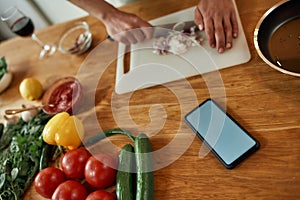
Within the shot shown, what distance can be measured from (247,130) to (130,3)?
74cm

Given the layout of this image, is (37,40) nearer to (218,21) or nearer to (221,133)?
(218,21)

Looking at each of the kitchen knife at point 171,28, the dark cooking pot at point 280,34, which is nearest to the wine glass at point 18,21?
the kitchen knife at point 171,28

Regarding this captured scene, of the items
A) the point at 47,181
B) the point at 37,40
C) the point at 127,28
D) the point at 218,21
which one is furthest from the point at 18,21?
the point at 218,21

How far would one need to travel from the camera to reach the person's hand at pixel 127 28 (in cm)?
110

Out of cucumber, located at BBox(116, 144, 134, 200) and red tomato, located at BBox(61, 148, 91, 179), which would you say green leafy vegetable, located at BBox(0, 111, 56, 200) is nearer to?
red tomato, located at BBox(61, 148, 91, 179)

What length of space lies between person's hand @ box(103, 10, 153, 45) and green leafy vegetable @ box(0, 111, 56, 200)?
0.38 m

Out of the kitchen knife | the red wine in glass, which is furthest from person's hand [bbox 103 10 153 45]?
the red wine in glass

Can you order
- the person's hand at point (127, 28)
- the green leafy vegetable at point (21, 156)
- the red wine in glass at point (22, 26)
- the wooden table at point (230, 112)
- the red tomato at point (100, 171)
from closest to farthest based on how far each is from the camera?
the wooden table at point (230, 112)
the red tomato at point (100, 171)
the green leafy vegetable at point (21, 156)
the person's hand at point (127, 28)
the red wine in glass at point (22, 26)

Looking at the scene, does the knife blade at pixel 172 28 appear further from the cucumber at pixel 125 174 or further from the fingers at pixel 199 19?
the cucumber at pixel 125 174

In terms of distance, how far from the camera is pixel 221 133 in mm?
821

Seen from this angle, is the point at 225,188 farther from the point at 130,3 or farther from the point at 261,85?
the point at 130,3

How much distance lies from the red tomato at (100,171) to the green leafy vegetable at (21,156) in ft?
0.66

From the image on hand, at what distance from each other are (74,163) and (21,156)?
220 millimetres

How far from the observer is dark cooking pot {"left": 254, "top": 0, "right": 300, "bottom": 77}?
2.76 ft
